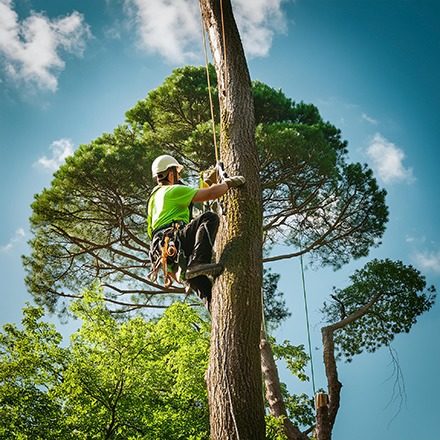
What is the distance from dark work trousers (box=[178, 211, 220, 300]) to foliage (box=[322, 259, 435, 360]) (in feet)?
24.3

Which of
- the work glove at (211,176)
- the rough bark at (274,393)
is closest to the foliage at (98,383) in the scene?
the rough bark at (274,393)

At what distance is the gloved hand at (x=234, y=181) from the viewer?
348cm

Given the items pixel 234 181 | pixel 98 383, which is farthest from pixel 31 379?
pixel 234 181

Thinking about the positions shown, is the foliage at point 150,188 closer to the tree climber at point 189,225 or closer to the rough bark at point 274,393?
the rough bark at point 274,393

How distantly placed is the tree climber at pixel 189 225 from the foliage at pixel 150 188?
6221 millimetres

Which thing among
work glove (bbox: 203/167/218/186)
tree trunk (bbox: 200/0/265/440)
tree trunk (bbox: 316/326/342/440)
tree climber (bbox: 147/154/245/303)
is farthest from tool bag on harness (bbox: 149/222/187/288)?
tree trunk (bbox: 316/326/342/440)

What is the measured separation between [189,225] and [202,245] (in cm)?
23

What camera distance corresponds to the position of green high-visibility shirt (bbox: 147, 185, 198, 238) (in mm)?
3637

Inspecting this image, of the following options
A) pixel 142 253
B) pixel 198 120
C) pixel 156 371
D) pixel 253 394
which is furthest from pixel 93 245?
pixel 253 394

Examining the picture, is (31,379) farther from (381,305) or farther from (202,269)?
(381,305)

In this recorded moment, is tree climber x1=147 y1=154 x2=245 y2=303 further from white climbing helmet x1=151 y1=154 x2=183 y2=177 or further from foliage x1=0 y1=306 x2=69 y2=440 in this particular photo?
foliage x1=0 y1=306 x2=69 y2=440

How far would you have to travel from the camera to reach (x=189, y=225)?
142 inches

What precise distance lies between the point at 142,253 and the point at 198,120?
9.37ft

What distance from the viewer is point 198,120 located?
35.7 feet
